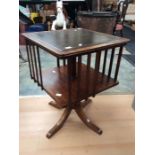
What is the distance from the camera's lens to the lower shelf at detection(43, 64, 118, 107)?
4.96ft

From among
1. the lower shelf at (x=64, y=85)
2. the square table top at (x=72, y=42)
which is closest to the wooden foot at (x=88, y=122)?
the lower shelf at (x=64, y=85)

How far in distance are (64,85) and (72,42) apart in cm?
36

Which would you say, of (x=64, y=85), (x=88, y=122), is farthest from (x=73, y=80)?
(x=88, y=122)

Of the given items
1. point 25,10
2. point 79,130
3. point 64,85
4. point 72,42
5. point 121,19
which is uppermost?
point 25,10

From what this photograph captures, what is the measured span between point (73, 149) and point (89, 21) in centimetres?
255

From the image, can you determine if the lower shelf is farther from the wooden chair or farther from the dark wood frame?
the wooden chair

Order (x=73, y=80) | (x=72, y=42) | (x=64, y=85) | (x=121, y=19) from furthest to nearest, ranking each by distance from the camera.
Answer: (x=121, y=19) → (x=73, y=80) → (x=64, y=85) → (x=72, y=42)

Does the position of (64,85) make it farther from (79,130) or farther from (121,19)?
(121,19)

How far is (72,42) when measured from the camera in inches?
59.1

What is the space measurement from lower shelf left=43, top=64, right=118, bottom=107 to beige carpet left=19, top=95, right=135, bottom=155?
34 centimetres

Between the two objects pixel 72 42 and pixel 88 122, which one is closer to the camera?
pixel 72 42

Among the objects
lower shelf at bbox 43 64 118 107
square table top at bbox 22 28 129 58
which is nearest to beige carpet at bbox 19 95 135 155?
lower shelf at bbox 43 64 118 107
